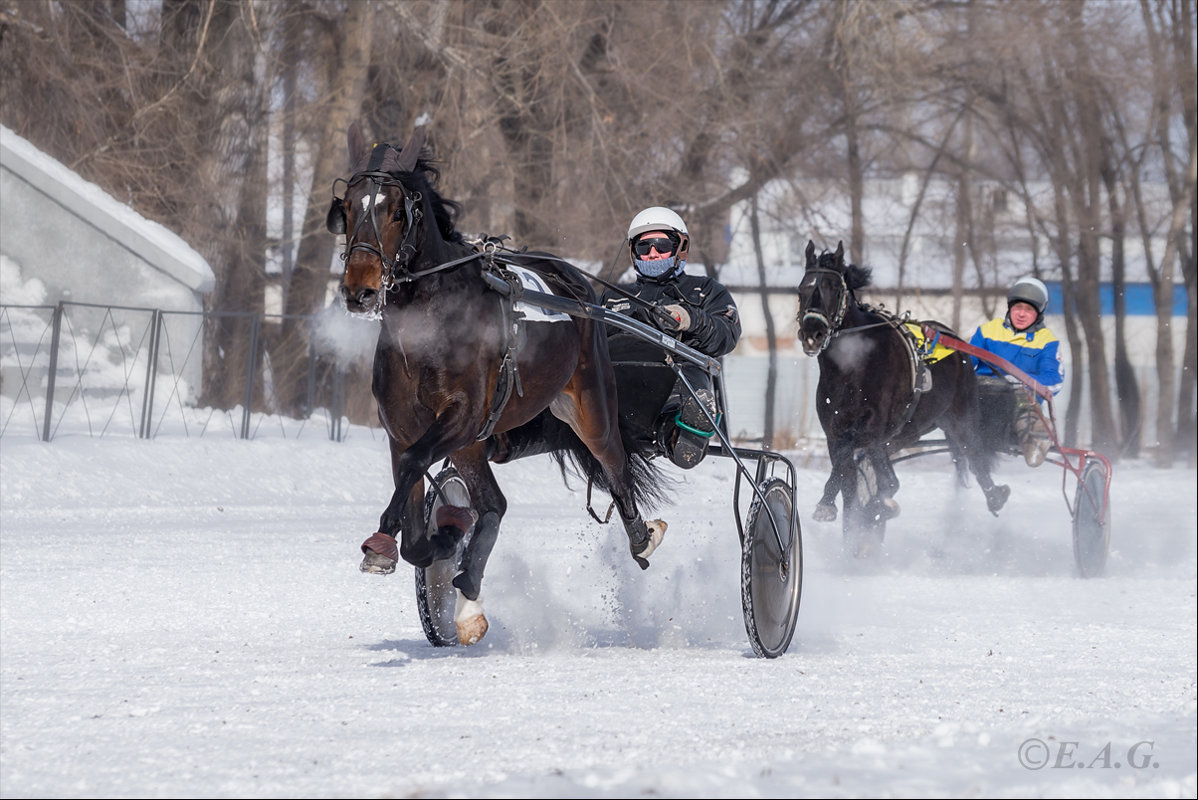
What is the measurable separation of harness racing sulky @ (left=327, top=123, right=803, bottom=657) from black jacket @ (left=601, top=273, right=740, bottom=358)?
0.13 m

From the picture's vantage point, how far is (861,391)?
10031mm

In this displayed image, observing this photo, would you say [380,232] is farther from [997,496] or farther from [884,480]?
[997,496]

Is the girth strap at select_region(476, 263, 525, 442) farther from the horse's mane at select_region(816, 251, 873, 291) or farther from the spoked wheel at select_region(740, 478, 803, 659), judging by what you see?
the horse's mane at select_region(816, 251, 873, 291)

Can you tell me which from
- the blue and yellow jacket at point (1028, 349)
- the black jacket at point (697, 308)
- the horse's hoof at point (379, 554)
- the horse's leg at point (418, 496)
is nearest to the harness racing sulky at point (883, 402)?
the blue and yellow jacket at point (1028, 349)

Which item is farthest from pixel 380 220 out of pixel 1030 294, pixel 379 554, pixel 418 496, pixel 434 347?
pixel 1030 294

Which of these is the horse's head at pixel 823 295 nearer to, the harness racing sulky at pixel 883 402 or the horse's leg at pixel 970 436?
the harness racing sulky at pixel 883 402

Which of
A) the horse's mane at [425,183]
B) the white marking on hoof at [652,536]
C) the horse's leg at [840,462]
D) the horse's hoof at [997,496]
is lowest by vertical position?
the white marking on hoof at [652,536]

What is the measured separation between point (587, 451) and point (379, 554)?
199 centimetres

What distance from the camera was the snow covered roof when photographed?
16.4 metres

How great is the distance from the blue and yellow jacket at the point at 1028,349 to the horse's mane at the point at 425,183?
19.8ft

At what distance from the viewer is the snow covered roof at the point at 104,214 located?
16.4m

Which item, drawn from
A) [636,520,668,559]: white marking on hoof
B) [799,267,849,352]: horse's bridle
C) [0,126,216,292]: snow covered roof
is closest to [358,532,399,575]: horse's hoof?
[636,520,668,559]: white marking on hoof

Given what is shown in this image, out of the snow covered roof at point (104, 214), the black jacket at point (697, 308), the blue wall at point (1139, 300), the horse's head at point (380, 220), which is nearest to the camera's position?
the horse's head at point (380, 220)

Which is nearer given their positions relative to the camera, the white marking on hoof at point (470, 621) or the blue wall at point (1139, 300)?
the white marking on hoof at point (470, 621)
